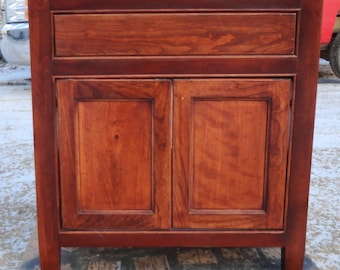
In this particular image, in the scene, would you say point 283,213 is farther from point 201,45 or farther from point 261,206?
point 201,45

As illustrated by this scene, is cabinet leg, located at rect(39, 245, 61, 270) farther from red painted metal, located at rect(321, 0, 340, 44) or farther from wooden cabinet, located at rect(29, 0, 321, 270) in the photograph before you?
red painted metal, located at rect(321, 0, 340, 44)

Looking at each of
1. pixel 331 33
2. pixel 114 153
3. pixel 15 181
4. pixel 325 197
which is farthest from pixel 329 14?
pixel 114 153

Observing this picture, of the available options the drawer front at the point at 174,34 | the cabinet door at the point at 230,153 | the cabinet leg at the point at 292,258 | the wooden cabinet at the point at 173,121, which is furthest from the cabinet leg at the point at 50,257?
the cabinet leg at the point at 292,258

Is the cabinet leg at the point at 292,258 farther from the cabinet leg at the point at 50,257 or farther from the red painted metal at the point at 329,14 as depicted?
the red painted metal at the point at 329,14

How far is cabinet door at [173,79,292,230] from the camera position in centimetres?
126

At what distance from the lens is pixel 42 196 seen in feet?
4.33

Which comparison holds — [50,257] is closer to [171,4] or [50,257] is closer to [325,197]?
[171,4]

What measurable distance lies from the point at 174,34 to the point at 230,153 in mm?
354

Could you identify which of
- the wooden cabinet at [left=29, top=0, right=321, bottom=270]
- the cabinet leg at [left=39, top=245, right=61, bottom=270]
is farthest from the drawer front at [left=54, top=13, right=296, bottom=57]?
the cabinet leg at [left=39, top=245, right=61, bottom=270]

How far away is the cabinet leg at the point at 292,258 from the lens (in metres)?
1.36

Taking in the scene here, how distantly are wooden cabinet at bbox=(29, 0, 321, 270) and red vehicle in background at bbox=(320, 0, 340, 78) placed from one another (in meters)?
3.91

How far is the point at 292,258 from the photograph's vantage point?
4.48 feet

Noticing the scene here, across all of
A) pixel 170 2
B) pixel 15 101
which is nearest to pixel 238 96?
pixel 170 2

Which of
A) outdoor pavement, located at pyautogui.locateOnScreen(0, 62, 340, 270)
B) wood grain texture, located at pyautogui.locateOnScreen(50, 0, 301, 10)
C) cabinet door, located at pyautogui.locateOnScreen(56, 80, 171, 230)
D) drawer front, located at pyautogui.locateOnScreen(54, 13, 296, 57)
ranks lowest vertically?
outdoor pavement, located at pyautogui.locateOnScreen(0, 62, 340, 270)
